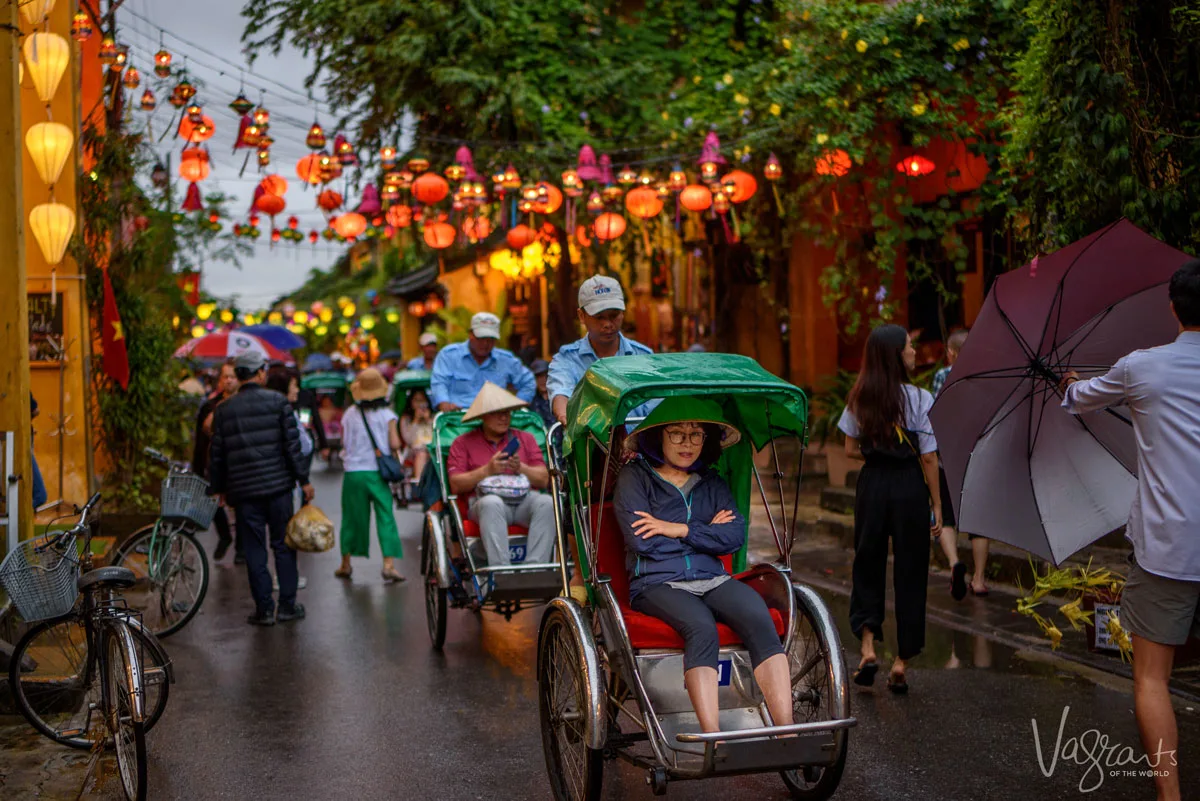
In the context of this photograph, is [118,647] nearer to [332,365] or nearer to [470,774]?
[470,774]

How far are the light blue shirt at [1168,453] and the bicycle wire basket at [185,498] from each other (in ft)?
21.6

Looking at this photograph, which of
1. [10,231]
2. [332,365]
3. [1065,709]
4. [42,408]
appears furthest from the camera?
[332,365]

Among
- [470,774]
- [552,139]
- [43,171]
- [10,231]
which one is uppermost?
[552,139]

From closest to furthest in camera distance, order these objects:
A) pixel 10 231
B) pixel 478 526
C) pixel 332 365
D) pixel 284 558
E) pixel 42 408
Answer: pixel 10 231, pixel 478 526, pixel 284 558, pixel 42 408, pixel 332 365

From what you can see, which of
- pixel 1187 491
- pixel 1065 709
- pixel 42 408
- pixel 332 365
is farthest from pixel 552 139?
pixel 332 365

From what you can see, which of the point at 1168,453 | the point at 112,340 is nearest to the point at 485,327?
the point at 112,340

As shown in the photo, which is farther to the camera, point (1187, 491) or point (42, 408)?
point (42, 408)

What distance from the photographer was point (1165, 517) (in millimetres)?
4164

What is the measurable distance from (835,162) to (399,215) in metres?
6.54

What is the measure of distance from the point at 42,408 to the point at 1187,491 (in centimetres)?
1145

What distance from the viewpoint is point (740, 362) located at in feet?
16.8

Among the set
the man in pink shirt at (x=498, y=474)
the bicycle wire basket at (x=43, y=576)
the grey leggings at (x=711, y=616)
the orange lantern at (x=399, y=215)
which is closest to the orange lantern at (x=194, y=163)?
the orange lantern at (x=399, y=215)

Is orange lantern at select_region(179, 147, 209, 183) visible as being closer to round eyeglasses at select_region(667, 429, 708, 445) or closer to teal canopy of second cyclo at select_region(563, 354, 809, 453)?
teal canopy of second cyclo at select_region(563, 354, 809, 453)

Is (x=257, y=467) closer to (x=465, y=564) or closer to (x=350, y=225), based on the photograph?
(x=465, y=564)
